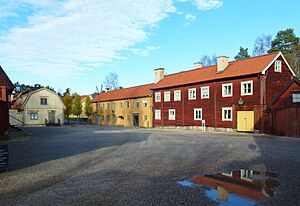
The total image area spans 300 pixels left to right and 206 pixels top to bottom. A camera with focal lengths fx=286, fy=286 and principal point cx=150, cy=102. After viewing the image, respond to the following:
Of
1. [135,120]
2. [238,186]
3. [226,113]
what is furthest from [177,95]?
[238,186]

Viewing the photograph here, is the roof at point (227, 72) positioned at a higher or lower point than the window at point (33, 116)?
higher

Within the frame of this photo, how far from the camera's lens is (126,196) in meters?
6.96

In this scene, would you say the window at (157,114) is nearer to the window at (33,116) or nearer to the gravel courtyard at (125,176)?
the window at (33,116)

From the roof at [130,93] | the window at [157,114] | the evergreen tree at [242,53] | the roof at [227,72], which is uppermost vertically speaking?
the evergreen tree at [242,53]

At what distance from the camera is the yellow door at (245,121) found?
28.3m

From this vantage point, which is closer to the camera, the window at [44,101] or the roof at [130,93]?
the roof at [130,93]

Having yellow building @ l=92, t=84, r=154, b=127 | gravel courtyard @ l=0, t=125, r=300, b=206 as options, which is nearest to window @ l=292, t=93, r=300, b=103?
gravel courtyard @ l=0, t=125, r=300, b=206

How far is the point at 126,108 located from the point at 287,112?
110 ft

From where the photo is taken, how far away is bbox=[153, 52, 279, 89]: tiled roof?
29316 millimetres

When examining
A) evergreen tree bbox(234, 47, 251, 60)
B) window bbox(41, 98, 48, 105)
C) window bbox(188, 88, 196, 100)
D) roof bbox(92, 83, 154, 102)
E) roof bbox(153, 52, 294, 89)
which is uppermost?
evergreen tree bbox(234, 47, 251, 60)

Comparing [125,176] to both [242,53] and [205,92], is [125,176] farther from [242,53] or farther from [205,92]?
[242,53]

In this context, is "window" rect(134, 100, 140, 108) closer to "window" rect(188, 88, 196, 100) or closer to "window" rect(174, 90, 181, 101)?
"window" rect(174, 90, 181, 101)

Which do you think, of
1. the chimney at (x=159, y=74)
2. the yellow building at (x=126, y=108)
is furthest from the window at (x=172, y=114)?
the chimney at (x=159, y=74)

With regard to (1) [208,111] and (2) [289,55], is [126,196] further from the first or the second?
(2) [289,55]
